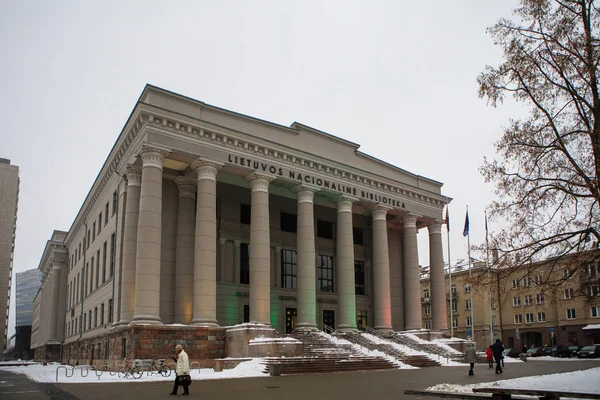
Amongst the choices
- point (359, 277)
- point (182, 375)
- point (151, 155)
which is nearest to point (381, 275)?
point (359, 277)

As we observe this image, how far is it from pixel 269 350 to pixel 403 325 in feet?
77.2

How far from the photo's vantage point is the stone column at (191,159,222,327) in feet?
110

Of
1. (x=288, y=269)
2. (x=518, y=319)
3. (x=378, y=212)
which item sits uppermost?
(x=378, y=212)

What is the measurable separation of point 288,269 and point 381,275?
7789 millimetres

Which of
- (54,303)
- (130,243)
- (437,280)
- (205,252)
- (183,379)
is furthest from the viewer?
(54,303)

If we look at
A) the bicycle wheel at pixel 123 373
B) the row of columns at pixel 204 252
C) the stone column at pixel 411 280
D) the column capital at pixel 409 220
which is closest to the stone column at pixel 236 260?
the row of columns at pixel 204 252

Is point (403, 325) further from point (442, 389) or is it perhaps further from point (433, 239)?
point (442, 389)

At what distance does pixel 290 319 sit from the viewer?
4491cm

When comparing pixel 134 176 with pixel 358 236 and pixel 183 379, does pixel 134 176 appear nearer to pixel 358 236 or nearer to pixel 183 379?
pixel 183 379

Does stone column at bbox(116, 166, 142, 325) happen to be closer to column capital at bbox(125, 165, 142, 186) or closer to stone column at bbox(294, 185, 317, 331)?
column capital at bbox(125, 165, 142, 186)

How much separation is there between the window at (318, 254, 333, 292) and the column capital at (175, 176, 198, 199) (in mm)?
14726

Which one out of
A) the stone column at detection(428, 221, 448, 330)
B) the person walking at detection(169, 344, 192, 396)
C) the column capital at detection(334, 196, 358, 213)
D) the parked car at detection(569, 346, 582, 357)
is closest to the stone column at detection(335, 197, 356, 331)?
the column capital at detection(334, 196, 358, 213)

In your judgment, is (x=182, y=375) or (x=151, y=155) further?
(x=151, y=155)

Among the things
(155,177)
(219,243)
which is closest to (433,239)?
(219,243)
